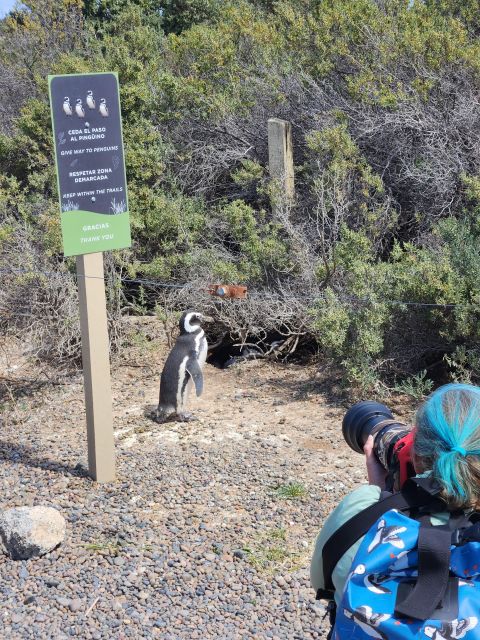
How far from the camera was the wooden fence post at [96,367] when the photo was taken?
4473 millimetres

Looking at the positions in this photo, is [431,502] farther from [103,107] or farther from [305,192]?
[305,192]

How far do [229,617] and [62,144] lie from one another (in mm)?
2712

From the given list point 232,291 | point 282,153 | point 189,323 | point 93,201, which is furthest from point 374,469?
point 282,153

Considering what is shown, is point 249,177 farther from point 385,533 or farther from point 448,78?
point 385,533

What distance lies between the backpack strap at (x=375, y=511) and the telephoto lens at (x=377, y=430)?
1.12 ft

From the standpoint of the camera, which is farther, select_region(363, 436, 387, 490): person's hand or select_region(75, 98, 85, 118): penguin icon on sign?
select_region(75, 98, 85, 118): penguin icon on sign

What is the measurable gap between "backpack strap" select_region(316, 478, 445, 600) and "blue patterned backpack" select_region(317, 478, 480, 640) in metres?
0.01

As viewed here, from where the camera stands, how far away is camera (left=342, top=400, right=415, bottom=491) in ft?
5.95

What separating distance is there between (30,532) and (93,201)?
6.23 ft

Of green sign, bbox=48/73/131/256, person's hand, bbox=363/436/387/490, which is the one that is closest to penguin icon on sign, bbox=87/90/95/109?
green sign, bbox=48/73/131/256

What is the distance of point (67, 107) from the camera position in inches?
169

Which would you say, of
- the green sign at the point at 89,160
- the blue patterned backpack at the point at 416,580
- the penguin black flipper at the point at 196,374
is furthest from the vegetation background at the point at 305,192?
the blue patterned backpack at the point at 416,580

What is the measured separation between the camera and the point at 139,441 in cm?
531

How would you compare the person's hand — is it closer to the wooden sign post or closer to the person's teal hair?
the person's teal hair
